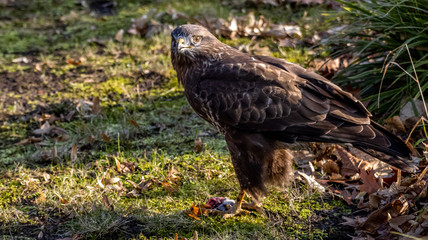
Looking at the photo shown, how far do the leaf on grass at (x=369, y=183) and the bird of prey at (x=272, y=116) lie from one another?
0.30 metres

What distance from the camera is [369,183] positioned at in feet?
13.8

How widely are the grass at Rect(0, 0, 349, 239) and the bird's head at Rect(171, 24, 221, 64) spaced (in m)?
1.06

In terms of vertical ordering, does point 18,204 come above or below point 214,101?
below

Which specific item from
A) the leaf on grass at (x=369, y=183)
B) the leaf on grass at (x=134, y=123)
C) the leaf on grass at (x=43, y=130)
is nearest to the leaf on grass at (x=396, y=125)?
the leaf on grass at (x=369, y=183)

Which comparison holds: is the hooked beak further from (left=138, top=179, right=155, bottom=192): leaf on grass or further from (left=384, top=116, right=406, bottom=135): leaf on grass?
(left=384, top=116, right=406, bottom=135): leaf on grass

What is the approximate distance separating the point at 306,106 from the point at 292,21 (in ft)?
13.1

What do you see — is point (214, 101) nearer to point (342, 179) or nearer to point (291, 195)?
point (291, 195)

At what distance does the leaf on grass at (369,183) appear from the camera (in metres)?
4.18

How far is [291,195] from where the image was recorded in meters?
4.31

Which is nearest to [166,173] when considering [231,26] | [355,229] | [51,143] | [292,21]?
[51,143]

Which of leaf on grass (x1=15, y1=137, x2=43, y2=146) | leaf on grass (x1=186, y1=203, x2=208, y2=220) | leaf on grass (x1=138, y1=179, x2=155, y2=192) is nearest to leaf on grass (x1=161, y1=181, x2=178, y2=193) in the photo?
leaf on grass (x1=138, y1=179, x2=155, y2=192)

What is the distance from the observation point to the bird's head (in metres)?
4.34

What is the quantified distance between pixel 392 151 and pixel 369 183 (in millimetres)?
475

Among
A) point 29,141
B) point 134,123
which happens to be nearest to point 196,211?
point 134,123
